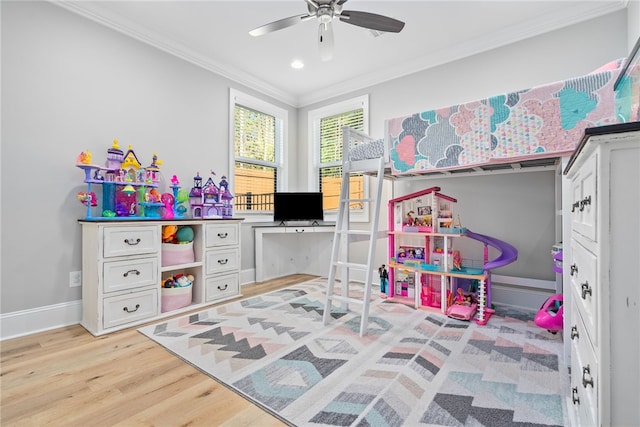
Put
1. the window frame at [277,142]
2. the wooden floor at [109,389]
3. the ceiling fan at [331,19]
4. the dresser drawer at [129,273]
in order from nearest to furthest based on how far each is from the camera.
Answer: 1. the wooden floor at [109,389]
2. the ceiling fan at [331,19]
3. the dresser drawer at [129,273]
4. the window frame at [277,142]

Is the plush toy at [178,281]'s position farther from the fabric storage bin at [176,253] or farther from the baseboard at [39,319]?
the baseboard at [39,319]

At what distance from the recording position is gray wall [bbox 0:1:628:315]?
87.5 inches

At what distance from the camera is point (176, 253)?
9.26ft

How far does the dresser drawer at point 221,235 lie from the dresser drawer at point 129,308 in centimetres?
69

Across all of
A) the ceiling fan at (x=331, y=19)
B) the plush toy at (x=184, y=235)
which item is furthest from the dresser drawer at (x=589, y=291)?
the plush toy at (x=184, y=235)

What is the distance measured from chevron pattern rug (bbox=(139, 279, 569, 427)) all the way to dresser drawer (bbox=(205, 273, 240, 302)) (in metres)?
0.30

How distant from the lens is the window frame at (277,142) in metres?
3.71

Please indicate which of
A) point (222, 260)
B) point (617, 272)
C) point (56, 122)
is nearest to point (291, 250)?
point (222, 260)

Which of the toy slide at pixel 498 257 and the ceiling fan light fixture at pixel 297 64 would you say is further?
the ceiling fan light fixture at pixel 297 64

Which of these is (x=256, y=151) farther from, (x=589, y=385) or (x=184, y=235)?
(x=589, y=385)

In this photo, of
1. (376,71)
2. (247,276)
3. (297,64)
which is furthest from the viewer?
(247,276)

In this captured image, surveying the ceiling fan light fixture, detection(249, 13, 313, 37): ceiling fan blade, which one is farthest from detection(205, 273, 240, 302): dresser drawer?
the ceiling fan light fixture

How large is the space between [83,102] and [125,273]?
154cm

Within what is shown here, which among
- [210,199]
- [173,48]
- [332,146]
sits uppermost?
[173,48]
